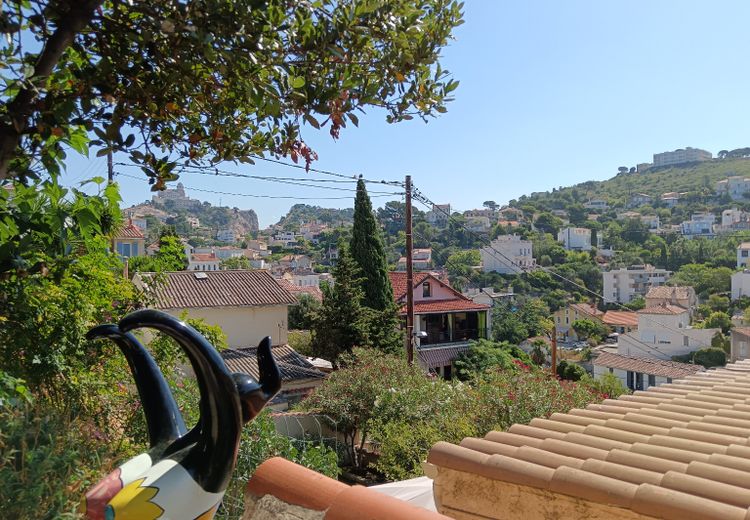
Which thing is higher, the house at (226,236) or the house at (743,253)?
the house at (226,236)

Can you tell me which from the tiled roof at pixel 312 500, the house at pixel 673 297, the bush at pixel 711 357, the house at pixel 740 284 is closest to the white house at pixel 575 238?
the house at pixel 740 284

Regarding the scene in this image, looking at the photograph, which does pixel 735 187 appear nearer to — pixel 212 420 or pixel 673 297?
pixel 673 297

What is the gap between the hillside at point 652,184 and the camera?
138375 millimetres

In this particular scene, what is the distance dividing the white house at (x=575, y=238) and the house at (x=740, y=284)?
41.4 m

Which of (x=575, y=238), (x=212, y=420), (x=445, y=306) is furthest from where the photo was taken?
(x=575, y=238)

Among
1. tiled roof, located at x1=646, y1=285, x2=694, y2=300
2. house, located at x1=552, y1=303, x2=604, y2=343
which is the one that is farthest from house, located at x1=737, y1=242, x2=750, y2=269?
tiled roof, located at x1=646, y1=285, x2=694, y2=300

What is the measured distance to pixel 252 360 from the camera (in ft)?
62.8

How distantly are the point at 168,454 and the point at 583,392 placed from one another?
9198mm

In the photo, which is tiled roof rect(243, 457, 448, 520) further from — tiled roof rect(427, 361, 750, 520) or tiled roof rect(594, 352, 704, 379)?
tiled roof rect(594, 352, 704, 379)

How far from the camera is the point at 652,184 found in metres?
149

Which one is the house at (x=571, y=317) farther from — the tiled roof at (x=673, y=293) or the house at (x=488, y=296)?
the tiled roof at (x=673, y=293)

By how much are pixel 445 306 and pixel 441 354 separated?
2.52 m

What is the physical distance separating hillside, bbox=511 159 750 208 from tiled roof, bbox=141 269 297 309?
426ft

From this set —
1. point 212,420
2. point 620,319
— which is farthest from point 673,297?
point 212,420
